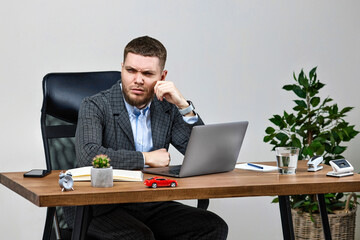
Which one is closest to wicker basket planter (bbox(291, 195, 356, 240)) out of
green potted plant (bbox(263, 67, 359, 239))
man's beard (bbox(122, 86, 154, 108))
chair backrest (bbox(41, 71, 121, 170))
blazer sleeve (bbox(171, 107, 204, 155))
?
green potted plant (bbox(263, 67, 359, 239))

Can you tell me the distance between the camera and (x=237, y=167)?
94.0 inches

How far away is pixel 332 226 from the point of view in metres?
3.48

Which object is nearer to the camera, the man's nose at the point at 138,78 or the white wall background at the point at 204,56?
the man's nose at the point at 138,78

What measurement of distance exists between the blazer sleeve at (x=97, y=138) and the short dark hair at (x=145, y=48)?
0.84ft

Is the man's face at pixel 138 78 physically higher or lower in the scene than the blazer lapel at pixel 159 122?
higher

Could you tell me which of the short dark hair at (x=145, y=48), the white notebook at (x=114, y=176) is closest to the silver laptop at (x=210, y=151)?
the white notebook at (x=114, y=176)

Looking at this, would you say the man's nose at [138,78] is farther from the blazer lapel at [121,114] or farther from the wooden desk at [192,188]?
the wooden desk at [192,188]

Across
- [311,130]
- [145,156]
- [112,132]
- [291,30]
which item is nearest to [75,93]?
[112,132]

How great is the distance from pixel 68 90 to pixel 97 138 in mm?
415

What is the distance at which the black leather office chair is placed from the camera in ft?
8.20

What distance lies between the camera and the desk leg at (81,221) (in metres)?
1.77

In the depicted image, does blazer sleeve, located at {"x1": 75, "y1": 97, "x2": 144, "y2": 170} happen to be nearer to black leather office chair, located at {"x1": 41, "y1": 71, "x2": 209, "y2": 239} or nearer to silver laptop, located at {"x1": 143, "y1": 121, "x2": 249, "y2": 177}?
silver laptop, located at {"x1": 143, "y1": 121, "x2": 249, "y2": 177}

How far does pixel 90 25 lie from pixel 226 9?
3.13 ft

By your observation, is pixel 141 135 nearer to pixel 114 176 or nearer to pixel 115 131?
pixel 115 131
